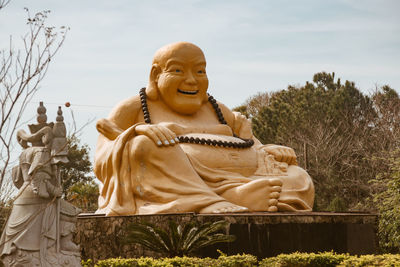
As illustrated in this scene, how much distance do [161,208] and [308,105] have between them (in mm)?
17816

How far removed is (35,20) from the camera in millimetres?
5566

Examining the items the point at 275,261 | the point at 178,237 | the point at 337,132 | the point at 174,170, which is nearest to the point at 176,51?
the point at 174,170

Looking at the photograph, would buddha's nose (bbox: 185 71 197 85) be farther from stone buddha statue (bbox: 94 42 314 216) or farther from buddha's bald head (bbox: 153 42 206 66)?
buddha's bald head (bbox: 153 42 206 66)

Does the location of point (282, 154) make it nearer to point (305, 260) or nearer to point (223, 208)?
point (223, 208)

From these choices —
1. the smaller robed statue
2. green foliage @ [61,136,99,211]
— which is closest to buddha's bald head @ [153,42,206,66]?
the smaller robed statue

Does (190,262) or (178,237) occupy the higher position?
(178,237)

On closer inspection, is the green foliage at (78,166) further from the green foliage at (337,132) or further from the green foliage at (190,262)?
the green foliage at (190,262)

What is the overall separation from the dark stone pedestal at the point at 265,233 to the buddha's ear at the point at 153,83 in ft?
8.55

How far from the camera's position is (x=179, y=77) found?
10977 millimetres

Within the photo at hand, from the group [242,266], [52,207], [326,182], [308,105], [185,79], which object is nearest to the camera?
[52,207]

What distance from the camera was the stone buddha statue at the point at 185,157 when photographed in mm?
9828

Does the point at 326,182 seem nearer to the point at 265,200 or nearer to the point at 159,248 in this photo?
the point at 265,200

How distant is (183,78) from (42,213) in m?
4.48

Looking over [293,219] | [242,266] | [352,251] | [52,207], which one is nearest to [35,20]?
[52,207]
